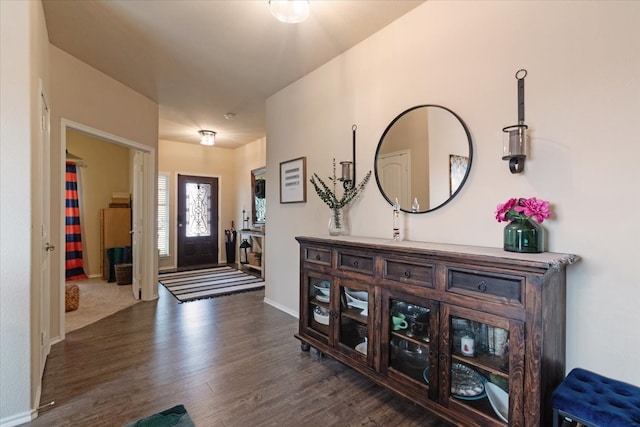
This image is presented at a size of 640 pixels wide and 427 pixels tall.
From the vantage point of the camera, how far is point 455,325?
162 centimetres

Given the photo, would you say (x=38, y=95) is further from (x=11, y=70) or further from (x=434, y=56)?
(x=434, y=56)

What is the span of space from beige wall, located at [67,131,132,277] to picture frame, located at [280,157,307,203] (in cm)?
413

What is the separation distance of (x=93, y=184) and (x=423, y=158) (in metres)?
6.08

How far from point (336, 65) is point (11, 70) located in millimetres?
2356

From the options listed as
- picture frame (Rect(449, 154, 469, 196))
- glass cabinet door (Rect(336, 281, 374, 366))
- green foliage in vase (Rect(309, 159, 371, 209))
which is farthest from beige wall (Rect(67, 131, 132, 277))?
picture frame (Rect(449, 154, 469, 196))

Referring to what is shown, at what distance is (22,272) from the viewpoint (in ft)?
5.66

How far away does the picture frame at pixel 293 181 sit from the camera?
339 cm

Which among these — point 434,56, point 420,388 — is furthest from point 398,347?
point 434,56

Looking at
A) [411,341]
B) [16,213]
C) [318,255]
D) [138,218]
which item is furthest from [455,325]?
[138,218]

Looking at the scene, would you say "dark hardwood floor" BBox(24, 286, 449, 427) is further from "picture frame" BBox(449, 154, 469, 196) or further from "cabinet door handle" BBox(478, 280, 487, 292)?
"picture frame" BBox(449, 154, 469, 196)

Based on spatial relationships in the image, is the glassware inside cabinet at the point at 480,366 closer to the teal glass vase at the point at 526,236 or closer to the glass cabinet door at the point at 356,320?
the teal glass vase at the point at 526,236

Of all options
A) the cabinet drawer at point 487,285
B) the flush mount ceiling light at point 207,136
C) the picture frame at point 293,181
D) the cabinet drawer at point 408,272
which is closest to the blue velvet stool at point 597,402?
the cabinet drawer at point 487,285

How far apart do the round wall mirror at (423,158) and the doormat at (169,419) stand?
1.96m

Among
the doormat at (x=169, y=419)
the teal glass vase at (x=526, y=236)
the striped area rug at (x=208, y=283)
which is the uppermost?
the teal glass vase at (x=526, y=236)
